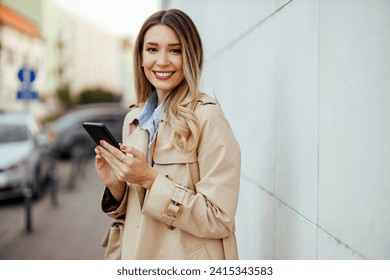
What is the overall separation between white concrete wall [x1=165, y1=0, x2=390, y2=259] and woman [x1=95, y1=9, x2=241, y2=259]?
1.11 feet

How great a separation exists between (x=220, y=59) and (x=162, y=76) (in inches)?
115

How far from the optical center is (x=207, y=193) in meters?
1.73

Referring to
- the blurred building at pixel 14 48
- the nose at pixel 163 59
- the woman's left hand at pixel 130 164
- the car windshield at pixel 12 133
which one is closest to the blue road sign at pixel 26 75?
the car windshield at pixel 12 133

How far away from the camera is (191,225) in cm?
174

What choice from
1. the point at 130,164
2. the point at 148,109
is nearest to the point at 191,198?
the point at 130,164

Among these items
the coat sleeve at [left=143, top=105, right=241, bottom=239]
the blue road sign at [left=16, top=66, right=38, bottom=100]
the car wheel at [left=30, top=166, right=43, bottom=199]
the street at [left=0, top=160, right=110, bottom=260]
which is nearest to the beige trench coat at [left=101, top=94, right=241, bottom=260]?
the coat sleeve at [left=143, top=105, right=241, bottom=239]

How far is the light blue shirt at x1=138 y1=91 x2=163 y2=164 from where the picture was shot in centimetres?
195

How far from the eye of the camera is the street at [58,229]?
5.56m

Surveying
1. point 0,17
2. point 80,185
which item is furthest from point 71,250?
point 0,17

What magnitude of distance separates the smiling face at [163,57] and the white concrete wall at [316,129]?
52 cm

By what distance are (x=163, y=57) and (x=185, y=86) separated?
0.46 feet

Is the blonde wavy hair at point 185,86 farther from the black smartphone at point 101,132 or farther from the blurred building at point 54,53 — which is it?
the blurred building at point 54,53

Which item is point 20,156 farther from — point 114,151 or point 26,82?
point 114,151

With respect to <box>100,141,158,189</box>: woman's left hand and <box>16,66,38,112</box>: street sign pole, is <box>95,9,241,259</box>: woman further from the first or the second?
<box>16,66,38,112</box>: street sign pole
